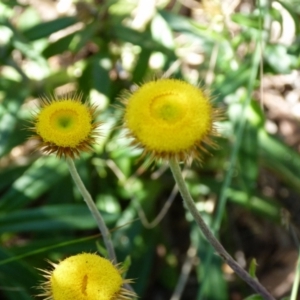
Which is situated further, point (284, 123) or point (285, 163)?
point (284, 123)

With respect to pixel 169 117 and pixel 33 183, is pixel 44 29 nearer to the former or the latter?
pixel 33 183

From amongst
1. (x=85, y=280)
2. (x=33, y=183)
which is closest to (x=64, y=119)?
(x=85, y=280)

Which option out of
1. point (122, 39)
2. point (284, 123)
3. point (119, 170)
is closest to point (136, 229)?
point (119, 170)

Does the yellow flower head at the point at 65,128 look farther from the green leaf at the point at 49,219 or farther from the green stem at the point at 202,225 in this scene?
the green leaf at the point at 49,219

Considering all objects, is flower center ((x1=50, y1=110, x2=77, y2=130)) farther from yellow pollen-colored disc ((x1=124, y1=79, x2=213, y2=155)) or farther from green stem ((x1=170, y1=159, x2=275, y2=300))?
green stem ((x1=170, y1=159, x2=275, y2=300))

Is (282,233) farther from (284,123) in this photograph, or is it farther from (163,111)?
(163,111)
